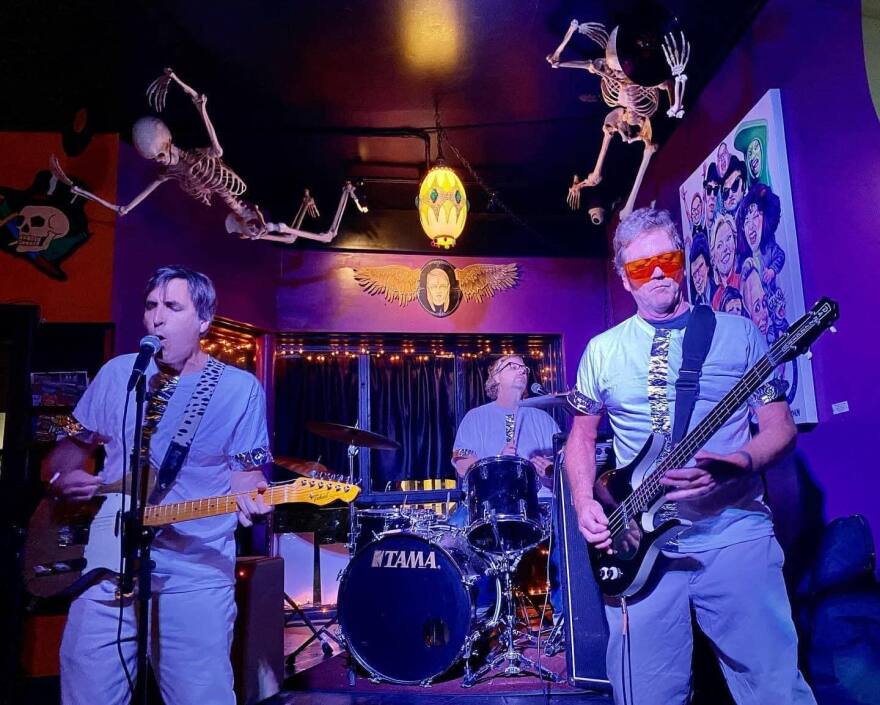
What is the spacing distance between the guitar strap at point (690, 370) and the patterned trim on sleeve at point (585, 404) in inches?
13.8

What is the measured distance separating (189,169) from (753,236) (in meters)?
4.11

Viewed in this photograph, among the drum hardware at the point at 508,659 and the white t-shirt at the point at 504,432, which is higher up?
the white t-shirt at the point at 504,432

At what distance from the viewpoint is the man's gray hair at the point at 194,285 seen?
277cm

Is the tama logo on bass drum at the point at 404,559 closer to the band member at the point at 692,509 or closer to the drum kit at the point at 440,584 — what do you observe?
the drum kit at the point at 440,584

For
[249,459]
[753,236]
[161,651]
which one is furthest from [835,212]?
[161,651]

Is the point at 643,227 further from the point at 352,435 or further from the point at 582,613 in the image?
the point at 352,435

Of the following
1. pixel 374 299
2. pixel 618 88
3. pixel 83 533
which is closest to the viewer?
pixel 83 533

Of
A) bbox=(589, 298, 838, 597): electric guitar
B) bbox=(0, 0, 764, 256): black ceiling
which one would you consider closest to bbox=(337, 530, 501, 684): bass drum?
bbox=(589, 298, 838, 597): electric guitar

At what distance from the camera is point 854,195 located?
3.11 meters

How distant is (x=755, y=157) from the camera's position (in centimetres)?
394

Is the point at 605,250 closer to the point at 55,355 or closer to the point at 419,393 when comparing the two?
the point at 419,393

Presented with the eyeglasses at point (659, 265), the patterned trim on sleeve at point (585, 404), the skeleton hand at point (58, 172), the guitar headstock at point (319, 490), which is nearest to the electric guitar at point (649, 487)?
the patterned trim on sleeve at point (585, 404)

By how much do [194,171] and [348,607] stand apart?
11.5ft

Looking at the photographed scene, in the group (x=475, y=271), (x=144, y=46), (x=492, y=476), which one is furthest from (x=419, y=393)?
(x=144, y=46)
